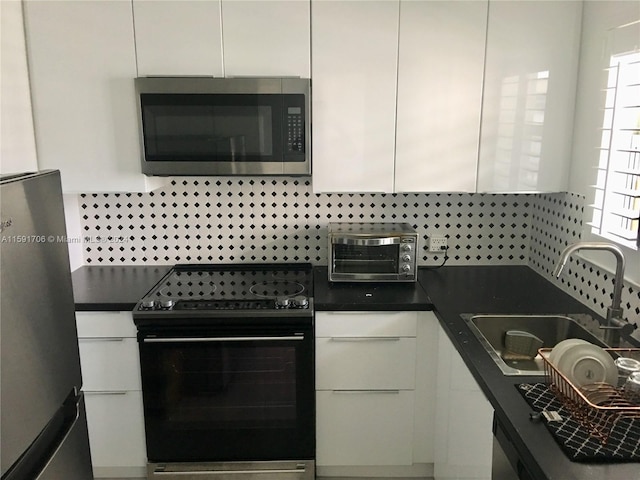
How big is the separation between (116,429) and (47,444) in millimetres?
974

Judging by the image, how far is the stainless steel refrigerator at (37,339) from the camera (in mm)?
1182

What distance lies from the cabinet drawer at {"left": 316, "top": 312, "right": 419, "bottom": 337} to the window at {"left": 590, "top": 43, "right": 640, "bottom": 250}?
2.62 ft

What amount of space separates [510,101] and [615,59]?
419mm

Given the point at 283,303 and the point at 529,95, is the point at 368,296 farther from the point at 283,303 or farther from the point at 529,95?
the point at 529,95

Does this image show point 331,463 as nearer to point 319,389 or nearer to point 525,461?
point 319,389

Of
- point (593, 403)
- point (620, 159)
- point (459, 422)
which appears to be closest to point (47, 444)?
point (459, 422)

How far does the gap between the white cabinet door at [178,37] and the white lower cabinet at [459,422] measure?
1.44m

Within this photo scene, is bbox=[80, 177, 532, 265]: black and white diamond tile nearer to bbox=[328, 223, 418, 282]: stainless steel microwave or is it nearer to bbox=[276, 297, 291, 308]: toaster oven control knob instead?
bbox=[328, 223, 418, 282]: stainless steel microwave

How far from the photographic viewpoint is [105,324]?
2211 millimetres

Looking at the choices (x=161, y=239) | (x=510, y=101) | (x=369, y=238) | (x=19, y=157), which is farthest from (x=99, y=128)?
(x=510, y=101)

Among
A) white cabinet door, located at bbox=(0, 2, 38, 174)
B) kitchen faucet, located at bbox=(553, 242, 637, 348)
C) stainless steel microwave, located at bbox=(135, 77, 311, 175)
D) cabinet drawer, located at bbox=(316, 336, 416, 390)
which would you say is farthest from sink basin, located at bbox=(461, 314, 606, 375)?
white cabinet door, located at bbox=(0, 2, 38, 174)

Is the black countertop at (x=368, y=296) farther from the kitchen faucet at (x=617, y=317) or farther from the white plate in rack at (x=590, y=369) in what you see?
the white plate in rack at (x=590, y=369)

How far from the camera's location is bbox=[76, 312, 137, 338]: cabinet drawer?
2.20 metres

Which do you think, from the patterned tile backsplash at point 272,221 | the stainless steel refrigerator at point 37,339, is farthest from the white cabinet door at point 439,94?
the stainless steel refrigerator at point 37,339
